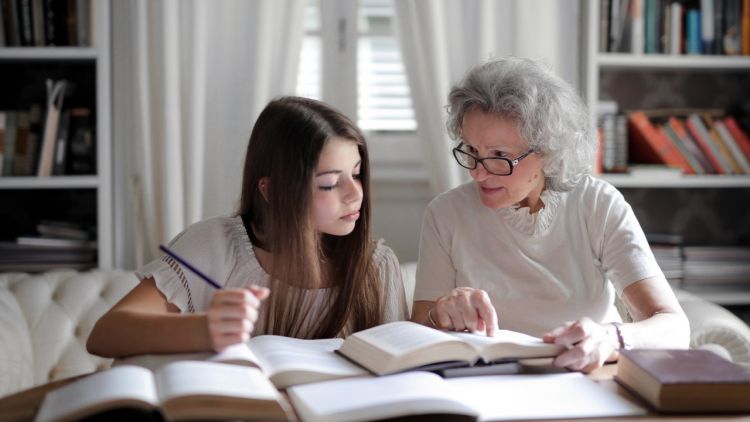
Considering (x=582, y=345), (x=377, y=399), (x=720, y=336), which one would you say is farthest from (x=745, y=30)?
(x=377, y=399)

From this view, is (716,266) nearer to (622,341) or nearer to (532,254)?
(532,254)

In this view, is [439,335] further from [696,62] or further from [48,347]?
[696,62]

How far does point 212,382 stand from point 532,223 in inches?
39.2

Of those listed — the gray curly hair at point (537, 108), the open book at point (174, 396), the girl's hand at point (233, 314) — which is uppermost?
the gray curly hair at point (537, 108)

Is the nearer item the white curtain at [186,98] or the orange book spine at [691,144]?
the white curtain at [186,98]

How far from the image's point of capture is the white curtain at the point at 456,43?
8.70ft

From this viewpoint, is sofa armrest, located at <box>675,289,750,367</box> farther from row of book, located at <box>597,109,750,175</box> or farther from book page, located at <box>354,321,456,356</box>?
book page, located at <box>354,321,456,356</box>

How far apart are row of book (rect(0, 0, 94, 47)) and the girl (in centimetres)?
120

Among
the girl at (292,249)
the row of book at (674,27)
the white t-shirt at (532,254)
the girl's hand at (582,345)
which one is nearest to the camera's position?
the girl's hand at (582,345)

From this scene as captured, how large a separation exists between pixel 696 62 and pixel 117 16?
1822mm

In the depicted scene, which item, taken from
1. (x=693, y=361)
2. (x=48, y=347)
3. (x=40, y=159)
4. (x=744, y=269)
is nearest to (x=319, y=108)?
(x=693, y=361)

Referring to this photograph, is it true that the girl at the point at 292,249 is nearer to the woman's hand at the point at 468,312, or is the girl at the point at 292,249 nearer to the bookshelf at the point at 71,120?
the woman's hand at the point at 468,312

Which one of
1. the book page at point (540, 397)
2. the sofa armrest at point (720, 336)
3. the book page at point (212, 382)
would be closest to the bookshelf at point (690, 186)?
the sofa armrest at point (720, 336)

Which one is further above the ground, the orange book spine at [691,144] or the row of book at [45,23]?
the row of book at [45,23]
